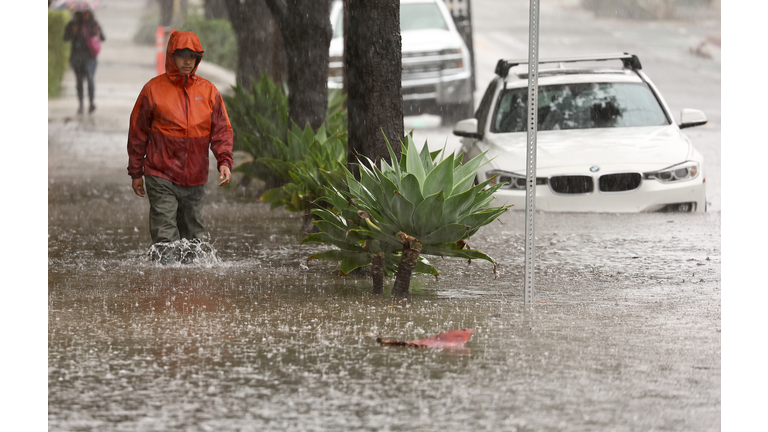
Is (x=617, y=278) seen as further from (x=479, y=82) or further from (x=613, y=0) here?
(x=613, y=0)

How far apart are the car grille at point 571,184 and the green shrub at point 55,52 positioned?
20.2 m

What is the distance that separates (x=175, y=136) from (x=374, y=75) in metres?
1.59

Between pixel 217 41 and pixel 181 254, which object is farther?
pixel 217 41

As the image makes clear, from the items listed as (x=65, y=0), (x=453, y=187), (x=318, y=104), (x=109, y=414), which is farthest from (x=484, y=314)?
(x=65, y=0)

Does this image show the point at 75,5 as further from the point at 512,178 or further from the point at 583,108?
the point at 512,178

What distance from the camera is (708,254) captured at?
9.73 m

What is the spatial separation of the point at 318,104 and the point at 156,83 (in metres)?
4.39

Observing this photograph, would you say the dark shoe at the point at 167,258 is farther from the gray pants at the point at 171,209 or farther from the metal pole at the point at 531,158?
the metal pole at the point at 531,158

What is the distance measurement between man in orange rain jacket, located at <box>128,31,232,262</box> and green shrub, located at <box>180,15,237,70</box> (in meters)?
25.3

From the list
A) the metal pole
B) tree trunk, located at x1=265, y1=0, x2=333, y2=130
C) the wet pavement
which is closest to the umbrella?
tree trunk, located at x1=265, y1=0, x2=333, y2=130

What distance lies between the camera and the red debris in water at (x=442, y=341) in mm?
6301

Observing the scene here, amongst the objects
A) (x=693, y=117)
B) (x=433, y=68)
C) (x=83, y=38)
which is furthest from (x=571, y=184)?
(x=83, y=38)

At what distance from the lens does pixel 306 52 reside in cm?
1268

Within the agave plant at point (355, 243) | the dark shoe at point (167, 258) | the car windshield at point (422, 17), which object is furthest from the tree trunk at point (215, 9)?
the agave plant at point (355, 243)
